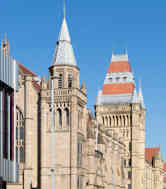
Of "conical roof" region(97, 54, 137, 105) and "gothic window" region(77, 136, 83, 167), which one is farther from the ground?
"conical roof" region(97, 54, 137, 105)

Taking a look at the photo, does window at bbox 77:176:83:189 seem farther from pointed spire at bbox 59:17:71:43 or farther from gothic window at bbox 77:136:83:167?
pointed spire at bbox 59:17:71:43

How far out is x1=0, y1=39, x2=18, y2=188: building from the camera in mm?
51094

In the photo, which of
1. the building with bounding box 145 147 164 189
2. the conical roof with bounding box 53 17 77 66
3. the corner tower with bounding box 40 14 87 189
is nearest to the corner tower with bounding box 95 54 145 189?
the building with bounding box 145 147 164 189

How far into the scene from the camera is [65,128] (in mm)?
58062

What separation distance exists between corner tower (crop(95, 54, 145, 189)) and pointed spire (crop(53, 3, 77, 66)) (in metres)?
37.0

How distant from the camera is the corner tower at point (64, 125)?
57.2m

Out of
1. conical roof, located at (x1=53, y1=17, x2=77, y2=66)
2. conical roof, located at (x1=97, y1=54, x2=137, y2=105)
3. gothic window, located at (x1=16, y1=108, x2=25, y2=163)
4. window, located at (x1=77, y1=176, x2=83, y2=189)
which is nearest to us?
window, located at (x1=77, y1=176, x2=83, y2=189)

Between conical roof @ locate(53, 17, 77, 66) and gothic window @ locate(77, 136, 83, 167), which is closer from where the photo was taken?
gothic window @ locate(77, 136, 83, 167)

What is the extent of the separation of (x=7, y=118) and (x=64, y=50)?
1221 cm

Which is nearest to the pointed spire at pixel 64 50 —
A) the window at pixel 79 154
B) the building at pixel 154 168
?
the window at pixel 79 154

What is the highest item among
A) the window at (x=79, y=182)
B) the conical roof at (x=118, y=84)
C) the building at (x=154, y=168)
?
the conical roof at (x=118, y=84)

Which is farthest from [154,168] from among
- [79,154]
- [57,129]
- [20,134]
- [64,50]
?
[57,129]

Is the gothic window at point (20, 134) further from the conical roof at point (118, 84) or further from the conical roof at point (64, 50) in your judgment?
the conical roof at point (118, 84)

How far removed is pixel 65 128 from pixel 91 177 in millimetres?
8684
